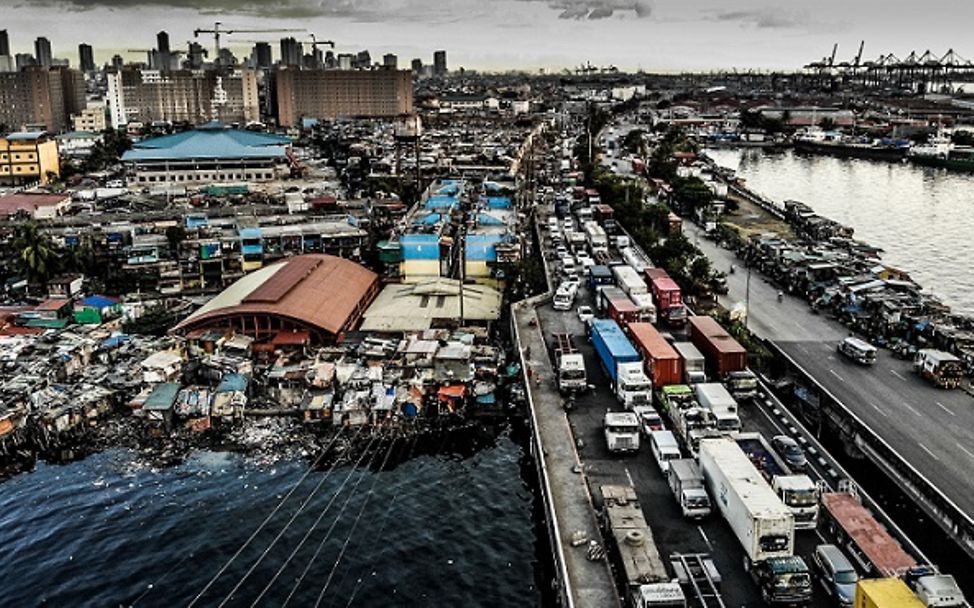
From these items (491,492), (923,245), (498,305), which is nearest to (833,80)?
(923,245)

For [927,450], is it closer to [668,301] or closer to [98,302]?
[668,301]

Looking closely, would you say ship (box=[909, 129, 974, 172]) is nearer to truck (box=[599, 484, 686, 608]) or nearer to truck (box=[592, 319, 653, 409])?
truck (box=[592, 319, 653, 409])

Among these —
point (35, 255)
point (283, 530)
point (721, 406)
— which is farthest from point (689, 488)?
point (35, 255)

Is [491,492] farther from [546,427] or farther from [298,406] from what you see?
[298,406]

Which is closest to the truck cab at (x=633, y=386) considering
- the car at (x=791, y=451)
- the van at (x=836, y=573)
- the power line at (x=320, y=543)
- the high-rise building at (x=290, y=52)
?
the car at (x=791, y=451)

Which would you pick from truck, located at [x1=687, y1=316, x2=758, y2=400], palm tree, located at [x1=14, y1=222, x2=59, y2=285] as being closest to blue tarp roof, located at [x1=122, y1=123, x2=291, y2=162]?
palm tree, located at [x1=14, y1=222, x2=59, y2=285]

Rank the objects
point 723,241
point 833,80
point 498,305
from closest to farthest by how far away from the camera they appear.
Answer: point 498,305 < point 723,241 < point 833,80

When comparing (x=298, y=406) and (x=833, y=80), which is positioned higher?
(x=833, y=80)
